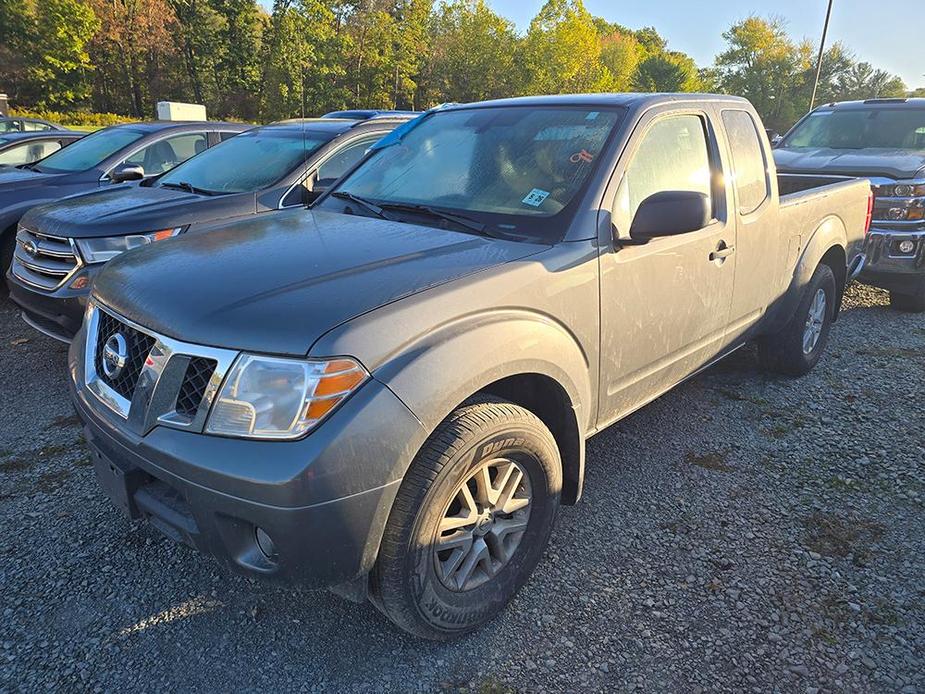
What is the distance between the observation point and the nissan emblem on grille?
2.19 metres

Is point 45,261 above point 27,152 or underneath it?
underneath

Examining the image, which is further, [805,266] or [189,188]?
[189,188]

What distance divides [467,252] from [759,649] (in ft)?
5.68

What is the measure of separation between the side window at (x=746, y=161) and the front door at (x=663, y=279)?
0.73 feet

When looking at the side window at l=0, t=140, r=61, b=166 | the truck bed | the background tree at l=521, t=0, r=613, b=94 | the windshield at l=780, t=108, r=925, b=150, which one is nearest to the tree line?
the background tree at l=521, t=0, r=613, b=94

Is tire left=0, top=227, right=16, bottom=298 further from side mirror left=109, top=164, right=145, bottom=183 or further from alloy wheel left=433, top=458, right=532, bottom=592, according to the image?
alloy wheel left=433, top=458, right=532, bottom=592

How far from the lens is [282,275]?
2.24 m

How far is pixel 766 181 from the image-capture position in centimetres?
383

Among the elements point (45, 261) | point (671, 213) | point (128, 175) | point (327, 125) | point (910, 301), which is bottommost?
point (910, 301)

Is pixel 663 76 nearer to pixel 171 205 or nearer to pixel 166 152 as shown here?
pixel 166 152

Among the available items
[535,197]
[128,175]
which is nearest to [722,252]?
[535,197]

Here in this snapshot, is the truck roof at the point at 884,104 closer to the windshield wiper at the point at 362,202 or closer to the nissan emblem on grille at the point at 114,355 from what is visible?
the windshield wiper at the point at 362,202

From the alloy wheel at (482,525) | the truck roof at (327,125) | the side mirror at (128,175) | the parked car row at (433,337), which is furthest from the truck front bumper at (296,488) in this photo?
the side mirror at (128,175)

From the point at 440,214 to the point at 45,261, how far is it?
3.17 metres
